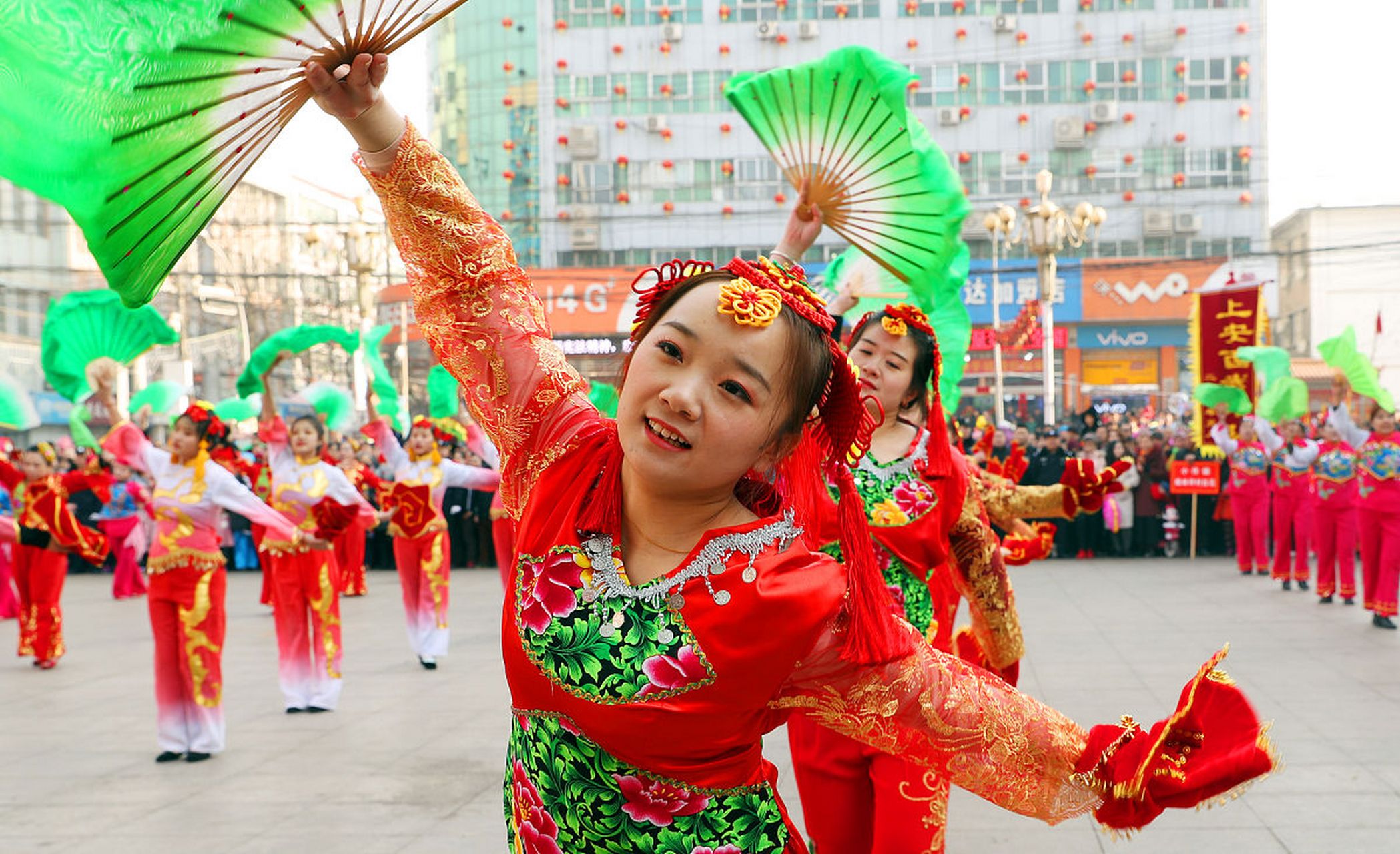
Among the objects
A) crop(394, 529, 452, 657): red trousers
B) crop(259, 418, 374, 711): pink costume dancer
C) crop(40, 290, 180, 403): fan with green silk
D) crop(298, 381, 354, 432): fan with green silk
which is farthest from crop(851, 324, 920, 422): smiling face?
crop(298, 381, 354, 432): fan with green silk

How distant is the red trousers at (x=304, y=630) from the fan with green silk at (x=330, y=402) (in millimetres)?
3884

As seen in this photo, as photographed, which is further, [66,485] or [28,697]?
[66,485]

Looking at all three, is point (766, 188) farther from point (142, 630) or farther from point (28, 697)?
point (28, 697)

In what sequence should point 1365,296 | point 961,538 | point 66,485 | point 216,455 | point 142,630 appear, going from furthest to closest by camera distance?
1. point 1365,296
2. point 142,630
3. point 66,485
4. point 216,455
5. point 961,538

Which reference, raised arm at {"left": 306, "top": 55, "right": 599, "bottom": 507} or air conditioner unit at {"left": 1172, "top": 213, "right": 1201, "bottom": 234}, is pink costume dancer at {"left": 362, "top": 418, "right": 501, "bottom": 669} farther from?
air conditioner unit at {"left": 1172, "top": 213, "right": 1201, "bottom": 234}

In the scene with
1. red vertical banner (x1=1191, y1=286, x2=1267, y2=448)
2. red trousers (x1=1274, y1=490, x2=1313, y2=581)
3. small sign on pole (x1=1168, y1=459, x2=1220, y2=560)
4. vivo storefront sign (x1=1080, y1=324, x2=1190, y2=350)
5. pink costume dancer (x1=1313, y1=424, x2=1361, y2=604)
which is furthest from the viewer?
vivo storefront sign (x1=1080, y1=324, x2=1190, y2=350)

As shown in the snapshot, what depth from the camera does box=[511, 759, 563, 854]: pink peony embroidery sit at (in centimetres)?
185

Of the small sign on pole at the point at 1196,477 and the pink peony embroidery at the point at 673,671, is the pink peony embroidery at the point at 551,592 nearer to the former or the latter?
the pink peony embroidery at the point at 673,671

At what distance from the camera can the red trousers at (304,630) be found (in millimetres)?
7438

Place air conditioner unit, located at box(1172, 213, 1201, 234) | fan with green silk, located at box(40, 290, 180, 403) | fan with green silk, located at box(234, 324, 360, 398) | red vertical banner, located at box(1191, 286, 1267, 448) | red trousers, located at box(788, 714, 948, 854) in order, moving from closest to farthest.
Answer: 1. red trousers, located at box(788, 714, 948, 854)
2. fan with green silk, located at box(40, 290, 180, 403)
3. fan with green silk, located at box(234, 324, 360, 398)
4. red vertical banner, located at box(1191, 286, 1267, 448)
5. air conditioner unit, located at box(1172, 213, 1201, 234)

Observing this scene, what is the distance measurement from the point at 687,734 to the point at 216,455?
6353 millimetres

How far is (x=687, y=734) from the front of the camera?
172 cm

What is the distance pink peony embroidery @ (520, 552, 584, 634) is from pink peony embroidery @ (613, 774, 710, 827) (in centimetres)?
25

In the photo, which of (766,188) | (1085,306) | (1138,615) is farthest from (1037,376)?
(1138,615)
